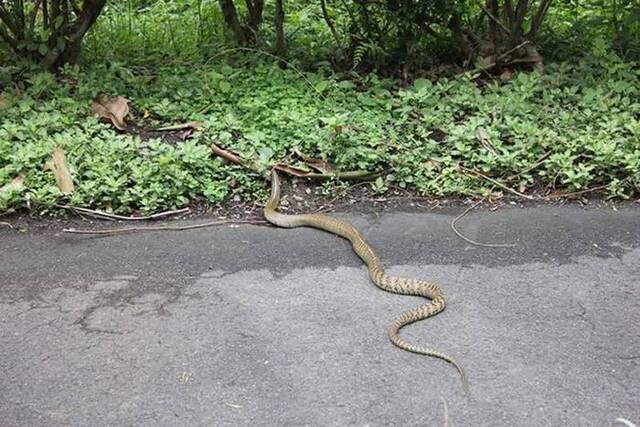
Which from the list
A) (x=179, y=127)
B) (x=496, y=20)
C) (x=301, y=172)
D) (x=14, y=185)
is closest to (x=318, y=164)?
(x=301, y=172)

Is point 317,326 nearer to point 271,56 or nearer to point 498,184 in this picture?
point 498,184

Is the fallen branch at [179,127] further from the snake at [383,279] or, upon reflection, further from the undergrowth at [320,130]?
the snake at [383,279]

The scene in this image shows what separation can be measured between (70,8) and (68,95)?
4.77 ft

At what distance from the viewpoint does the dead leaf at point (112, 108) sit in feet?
24.7

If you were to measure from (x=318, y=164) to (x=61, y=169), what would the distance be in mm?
2242

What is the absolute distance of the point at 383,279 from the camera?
5293 mm

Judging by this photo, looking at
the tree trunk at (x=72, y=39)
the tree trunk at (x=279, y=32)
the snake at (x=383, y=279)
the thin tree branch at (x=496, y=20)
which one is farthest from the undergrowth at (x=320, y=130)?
the thin tree branch at (x=496, y=20)

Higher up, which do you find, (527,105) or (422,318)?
(527,105)

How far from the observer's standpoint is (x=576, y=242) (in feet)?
19.4

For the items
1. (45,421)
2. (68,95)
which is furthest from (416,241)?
(68,95)

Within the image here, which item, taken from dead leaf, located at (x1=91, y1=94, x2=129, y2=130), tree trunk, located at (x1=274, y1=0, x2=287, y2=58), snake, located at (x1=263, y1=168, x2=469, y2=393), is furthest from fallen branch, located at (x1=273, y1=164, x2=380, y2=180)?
tree trunk, located at (x1=274, y1=0, x2=287, y2=58)

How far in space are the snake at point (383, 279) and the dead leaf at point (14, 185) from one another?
2.04m

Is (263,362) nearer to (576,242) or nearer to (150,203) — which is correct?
(150,203)

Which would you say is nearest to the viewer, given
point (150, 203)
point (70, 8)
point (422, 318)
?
point (422, 318)
